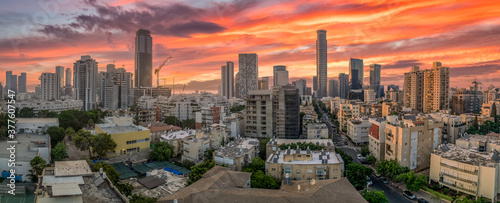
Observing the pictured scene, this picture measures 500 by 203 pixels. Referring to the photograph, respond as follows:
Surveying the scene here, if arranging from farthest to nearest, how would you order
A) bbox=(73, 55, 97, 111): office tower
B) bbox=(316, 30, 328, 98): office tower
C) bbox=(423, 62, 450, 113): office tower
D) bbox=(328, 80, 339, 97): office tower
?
bbox=(328, 80, 339, 97): office tower < bbox=(316, 30, 328, 98): office tower < bbox=(73, 55, 97, 111): office tower < bbox=(423, 62, 450, 113): office tower

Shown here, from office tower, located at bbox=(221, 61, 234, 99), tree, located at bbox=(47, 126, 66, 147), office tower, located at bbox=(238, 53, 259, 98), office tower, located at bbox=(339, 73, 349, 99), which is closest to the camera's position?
tree, located at bbox=(47, 126, 66, 147)

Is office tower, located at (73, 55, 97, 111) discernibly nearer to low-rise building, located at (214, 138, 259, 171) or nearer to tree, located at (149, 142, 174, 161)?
tree, located at (149, 142, 174, 161)

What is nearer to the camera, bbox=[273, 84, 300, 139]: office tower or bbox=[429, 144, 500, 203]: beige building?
bbox=[429, 144, 500, 203]: beige building

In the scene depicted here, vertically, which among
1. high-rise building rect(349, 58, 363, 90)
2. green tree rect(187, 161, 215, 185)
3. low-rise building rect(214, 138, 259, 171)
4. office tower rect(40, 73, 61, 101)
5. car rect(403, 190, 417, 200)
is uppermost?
high-rise building rect(349, 58, 363, 90)

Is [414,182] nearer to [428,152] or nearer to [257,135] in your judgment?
[428,152]

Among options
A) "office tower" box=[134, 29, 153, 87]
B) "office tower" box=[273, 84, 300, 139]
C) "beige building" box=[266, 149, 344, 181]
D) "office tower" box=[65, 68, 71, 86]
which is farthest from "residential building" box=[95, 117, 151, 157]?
"office tower" box=[134, 29, 153, 87]

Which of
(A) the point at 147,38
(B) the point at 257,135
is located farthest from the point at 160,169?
(A) the point at 147,38

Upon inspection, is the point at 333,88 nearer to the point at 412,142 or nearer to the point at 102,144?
the point at 412,142
